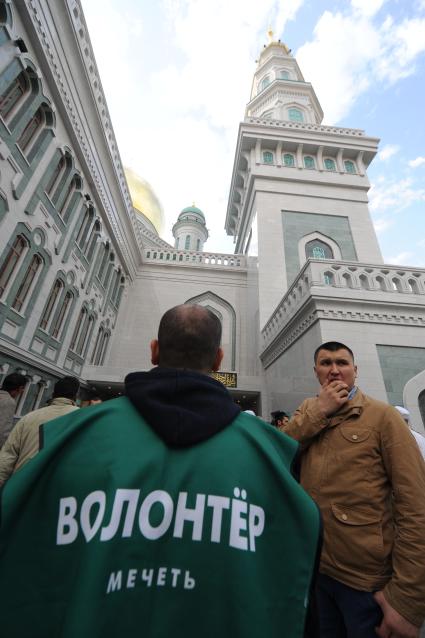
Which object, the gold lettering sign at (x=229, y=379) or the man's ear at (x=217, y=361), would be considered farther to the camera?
the gold lettering sign at (x=229, y=379)

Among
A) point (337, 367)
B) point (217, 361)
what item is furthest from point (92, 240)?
point (217, 361)

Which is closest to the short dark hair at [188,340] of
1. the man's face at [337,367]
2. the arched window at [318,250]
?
the man's face at [337,367]

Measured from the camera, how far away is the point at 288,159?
14.1 meters

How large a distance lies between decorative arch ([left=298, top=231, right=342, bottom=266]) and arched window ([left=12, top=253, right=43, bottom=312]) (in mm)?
8785

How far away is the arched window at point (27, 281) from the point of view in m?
7.10

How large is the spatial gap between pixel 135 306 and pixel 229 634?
1407 centimetres

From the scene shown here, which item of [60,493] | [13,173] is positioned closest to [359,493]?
[60,493]

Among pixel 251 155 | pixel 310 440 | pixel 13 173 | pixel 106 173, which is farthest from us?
pixel 251 155

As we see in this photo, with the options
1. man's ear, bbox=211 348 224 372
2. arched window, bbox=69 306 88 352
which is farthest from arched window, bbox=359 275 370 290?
arched window, bbox=69 306 88 352

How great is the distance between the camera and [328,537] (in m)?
1.58

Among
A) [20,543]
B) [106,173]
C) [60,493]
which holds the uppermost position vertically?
[106,173]

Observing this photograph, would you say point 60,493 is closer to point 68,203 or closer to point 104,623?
point 104,623

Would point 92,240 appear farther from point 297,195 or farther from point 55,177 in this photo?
point 297,195

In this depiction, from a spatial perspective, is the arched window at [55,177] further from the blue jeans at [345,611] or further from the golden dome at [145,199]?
the golden dome at [145,199]
